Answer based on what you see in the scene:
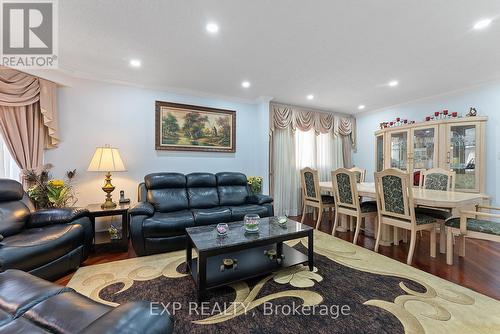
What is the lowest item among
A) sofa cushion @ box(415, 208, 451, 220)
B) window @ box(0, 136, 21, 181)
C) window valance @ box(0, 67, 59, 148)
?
sofa cushion @ box(415, 208, 451, 220)

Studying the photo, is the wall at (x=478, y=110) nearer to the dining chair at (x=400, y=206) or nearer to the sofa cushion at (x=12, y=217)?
the dining chair at (x=400, y=206)

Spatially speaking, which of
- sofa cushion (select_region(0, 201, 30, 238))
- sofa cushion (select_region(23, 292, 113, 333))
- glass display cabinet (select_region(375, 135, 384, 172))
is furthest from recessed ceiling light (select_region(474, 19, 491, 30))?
sofa cushion (select_region(0, 201, 30, 238))

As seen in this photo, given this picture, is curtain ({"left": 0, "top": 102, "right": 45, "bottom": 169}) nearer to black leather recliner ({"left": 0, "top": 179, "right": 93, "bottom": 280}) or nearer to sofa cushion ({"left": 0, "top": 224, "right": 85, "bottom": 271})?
black leather recliner ({"left": 0, "top": 179, "right": 93, "bottom": 280})

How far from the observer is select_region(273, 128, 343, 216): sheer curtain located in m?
4.45

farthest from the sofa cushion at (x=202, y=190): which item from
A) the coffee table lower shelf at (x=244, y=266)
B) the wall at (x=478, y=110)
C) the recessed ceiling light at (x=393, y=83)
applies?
the wall at (x=478, y=110)

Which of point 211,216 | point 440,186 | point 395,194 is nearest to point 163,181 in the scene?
point 211,216

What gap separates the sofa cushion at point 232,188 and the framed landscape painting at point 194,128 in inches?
24.1

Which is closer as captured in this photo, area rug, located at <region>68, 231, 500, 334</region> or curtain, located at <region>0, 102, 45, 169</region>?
area rug, located at <region>68, 231, 500, 334</region>

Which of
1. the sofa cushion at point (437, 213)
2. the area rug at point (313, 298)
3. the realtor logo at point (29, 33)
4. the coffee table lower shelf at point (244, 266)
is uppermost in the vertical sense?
the realtor logo at point (29, 33)

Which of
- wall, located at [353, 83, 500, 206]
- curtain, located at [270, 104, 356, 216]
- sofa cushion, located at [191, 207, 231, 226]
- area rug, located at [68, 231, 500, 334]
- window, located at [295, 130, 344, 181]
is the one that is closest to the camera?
area rug, located at [68, 231, 500, 334]

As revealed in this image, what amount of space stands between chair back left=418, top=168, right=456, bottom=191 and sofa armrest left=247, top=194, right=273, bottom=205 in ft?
7.93

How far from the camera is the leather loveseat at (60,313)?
2.30 ft

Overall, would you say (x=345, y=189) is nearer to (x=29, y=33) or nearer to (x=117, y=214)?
(x=117, y=214)

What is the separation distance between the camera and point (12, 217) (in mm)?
2072
